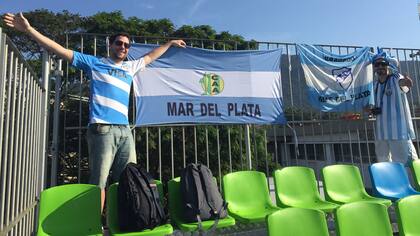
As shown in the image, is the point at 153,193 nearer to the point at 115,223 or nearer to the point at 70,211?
the point at 115,223

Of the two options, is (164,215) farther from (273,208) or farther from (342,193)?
(342,193)

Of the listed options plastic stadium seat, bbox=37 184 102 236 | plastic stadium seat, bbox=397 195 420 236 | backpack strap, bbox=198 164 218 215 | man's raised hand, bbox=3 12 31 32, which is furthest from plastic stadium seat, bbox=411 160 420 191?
man's raised hand, bbox=3 12 31 32

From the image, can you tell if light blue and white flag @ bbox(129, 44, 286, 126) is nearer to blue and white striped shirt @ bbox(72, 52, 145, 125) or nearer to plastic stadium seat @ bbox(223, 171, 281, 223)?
blue and white striped shirt @ bbox(72, 52, 145, 125)

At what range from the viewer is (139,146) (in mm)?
8898

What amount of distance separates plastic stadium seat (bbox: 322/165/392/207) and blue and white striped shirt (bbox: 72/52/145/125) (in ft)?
7.67

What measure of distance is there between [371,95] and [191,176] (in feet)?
12.0

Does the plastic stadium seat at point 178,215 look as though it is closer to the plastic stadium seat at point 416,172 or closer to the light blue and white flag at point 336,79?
the plastic stadium seat at point 416,172

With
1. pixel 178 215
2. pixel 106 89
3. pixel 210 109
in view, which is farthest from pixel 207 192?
pixel 210 109

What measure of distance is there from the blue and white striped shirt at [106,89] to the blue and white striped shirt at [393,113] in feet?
12.2

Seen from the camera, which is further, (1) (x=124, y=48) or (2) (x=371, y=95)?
(2) (x=371, y=95)

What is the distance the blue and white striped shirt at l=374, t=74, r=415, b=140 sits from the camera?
5320 mm

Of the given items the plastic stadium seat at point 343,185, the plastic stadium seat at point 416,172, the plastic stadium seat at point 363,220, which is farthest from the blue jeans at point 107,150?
the plastic stadium seat at point 416,172

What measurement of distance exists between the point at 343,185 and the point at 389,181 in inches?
25.6

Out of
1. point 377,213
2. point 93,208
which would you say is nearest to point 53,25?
point 93,208
